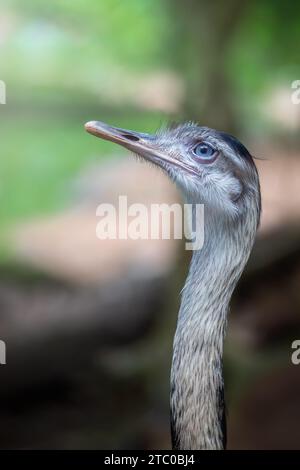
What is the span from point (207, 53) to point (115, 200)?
1.59ft

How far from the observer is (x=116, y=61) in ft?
6.52

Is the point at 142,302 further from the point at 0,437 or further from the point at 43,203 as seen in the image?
the point at 0,437

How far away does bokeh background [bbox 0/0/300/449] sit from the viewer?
197 cm

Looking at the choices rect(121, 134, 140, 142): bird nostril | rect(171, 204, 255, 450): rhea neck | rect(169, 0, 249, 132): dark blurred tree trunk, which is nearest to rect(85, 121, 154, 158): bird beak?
rect(121, 134, 140, 142): bird nostril

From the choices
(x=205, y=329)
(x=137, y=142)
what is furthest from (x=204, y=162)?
(x=205, y=329)

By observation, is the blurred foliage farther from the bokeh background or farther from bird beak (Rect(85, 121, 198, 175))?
bird beak (Rect(85, 121, 198, 175))

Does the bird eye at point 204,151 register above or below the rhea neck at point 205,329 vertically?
above

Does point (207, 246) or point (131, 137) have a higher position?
point (131, 137)

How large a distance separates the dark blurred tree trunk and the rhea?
13.9 inches

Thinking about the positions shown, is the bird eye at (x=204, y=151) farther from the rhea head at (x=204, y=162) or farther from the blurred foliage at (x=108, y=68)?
the blurred foliage at (x=108, y=68)

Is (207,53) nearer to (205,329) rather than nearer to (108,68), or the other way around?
(108,68)

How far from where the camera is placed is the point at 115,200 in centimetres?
200

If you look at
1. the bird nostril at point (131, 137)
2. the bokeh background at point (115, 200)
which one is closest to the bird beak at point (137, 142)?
the bird nostril at point (131, 137)

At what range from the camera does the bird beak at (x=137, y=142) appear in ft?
5.24
